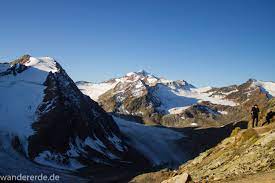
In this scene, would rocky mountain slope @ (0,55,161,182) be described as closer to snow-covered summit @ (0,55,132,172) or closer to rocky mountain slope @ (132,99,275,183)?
snow-covered summit @ (0,55,132,172)

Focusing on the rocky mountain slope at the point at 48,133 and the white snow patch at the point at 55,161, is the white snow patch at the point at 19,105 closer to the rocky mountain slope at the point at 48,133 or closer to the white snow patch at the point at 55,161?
the rocky mountain slope at the point at 48,133

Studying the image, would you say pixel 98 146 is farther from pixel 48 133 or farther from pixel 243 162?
pixel 243 162

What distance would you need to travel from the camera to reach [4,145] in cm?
15075

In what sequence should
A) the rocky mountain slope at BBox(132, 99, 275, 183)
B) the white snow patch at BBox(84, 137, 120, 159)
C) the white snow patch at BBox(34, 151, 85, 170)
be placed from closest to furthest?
the rocky mountain slope at BBox(132, 99, 275, 183)
the white snow patch at BBox(34, 151, 85, 170)
the white snow patch at BBox(84, 137, 120, 159)

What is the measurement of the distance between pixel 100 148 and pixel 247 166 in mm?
163098

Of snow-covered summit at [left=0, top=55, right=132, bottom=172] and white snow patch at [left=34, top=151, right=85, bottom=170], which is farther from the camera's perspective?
snow-covered summit at [left=0, top=55, right=132, bottom=172]

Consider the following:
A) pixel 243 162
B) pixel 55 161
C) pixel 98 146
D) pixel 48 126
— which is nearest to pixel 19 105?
pixel 48 126

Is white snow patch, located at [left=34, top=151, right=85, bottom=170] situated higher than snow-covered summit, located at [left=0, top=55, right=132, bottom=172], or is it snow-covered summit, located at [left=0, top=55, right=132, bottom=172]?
snow-covered summit, located at [left=0, top=55, right=132, bottom=172]

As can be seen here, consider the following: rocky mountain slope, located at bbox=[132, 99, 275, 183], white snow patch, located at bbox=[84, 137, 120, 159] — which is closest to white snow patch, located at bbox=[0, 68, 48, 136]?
white snow patch, located at bbox=[84, 137, 120, 159]

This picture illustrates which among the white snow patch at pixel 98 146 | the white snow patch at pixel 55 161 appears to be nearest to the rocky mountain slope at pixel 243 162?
the white snow patch at pixel 55 161

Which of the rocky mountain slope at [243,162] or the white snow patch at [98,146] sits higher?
the rocky mountain slope at [243,162]

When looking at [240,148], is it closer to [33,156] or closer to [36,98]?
[33,156]

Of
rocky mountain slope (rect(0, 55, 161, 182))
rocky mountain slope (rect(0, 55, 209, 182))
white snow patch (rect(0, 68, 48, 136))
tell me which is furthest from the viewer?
white snow patch (rect(0, 68, 48, 136))

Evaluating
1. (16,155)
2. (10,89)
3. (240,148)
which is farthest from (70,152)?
(240,148)
